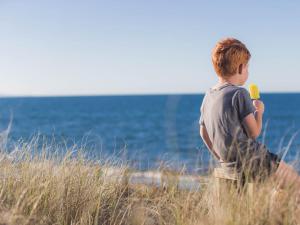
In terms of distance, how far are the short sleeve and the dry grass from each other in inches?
20.7

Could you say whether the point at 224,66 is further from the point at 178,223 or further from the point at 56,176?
the point at 56,176

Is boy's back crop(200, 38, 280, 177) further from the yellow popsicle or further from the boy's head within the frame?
the yellow popsicle

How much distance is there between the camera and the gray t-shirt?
3635 mm

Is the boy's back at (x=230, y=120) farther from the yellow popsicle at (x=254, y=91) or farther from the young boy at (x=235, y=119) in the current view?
the yellow popsicle at (x=254, y=91)

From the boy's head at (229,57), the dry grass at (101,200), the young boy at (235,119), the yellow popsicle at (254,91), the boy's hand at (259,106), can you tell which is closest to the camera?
the dry grass at (101,200)

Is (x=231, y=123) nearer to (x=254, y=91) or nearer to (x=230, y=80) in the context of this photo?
(x=230, y=80)

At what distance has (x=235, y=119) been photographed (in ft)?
12.2

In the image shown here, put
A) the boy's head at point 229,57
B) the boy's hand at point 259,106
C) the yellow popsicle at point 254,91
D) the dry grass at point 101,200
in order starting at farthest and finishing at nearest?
the yellow popsicle at point 254,91
the boy's hand at point 259,106
the boy's head at point 229,57
the dry grass at point 101,200

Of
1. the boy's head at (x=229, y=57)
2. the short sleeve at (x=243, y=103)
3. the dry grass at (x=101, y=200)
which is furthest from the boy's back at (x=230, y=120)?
the dry grass at (x=101, y=200)

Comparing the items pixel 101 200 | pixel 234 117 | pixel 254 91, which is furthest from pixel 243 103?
pixel 101 200

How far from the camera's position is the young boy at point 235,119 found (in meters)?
3.61

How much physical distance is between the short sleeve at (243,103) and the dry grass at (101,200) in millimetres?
525

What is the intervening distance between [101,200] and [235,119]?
1337 mm

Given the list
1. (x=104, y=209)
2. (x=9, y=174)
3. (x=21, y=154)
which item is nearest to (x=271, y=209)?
(x=104, y=209)
